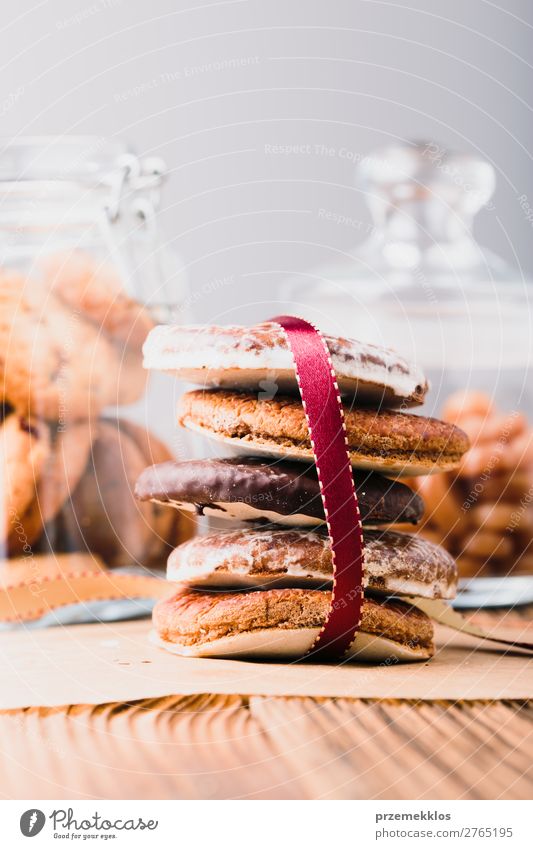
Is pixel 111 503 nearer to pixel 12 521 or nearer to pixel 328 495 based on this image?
pixel 12 521

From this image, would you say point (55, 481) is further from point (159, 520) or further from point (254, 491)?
point (254, 491)

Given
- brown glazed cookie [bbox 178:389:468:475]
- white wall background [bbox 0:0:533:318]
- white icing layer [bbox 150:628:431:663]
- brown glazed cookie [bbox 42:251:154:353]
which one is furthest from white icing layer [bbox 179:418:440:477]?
white wall background [bbox 0:0:533:318]

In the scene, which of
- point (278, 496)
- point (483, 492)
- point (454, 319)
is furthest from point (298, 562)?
point (454, 319)

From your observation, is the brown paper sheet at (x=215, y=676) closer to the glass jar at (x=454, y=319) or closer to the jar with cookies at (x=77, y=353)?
the jar with cookies at (x=77, y=353)

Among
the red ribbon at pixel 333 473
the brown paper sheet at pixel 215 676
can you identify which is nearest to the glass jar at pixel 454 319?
the brown paper sheet at pixel 215 676

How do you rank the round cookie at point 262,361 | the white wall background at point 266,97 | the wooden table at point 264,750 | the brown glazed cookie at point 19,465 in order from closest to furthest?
the wooden table at point 264,750 → the round cookie at point 262,361 → the brown glazed cookie at point 19,465 → the white wall background at point 266,97

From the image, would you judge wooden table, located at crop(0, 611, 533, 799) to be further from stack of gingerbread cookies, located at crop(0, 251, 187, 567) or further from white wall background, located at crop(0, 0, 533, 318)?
white wall background, located at crop(0, 0, 533, 318)
